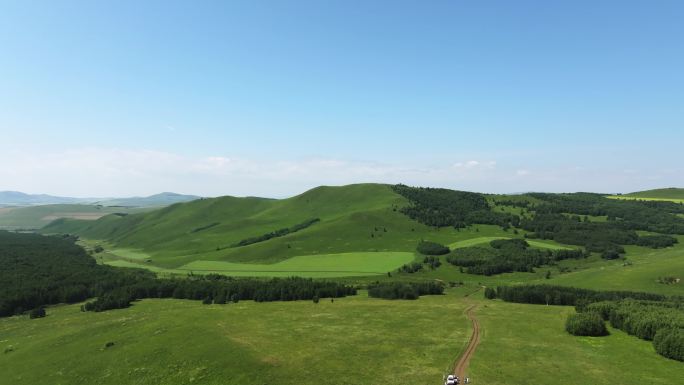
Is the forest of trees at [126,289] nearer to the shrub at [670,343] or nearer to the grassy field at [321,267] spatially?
the grassy field at [321,267]

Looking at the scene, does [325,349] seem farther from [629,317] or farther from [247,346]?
[629,317]

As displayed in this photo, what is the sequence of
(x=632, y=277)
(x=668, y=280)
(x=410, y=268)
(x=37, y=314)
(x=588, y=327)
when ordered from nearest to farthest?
1. (x=588, y=327)
2. (x=37, y=314)
3. (x=668, y=280)
4. (x=632, y=277)
5. (x=410, y=268)

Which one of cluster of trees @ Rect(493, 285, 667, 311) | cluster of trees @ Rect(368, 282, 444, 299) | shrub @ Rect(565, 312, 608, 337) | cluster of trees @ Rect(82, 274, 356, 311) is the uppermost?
shrub @ Rect(565, 312, 608, 337)

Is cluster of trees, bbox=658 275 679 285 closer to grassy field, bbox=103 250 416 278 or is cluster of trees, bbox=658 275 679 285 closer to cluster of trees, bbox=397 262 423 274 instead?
cluster of trees, bbox=397 262 423 274

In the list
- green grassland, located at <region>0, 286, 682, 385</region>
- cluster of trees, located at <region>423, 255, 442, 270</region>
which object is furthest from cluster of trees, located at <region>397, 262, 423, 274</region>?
green grassland, located at <region>0, 286, 682, 385</region>

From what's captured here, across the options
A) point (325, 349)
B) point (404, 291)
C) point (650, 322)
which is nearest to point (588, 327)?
point (650, 322)

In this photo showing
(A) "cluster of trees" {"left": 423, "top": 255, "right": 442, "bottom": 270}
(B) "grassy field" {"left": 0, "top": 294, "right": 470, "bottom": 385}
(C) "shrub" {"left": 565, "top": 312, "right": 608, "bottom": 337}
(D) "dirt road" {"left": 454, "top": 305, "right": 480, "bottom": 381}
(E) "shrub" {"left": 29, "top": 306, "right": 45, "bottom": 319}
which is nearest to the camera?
(D) "dirt road" {"left": 454, "top": 305, "right": 480, "bottom": 381}

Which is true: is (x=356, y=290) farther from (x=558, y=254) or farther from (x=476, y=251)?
(x=558, y=254)
